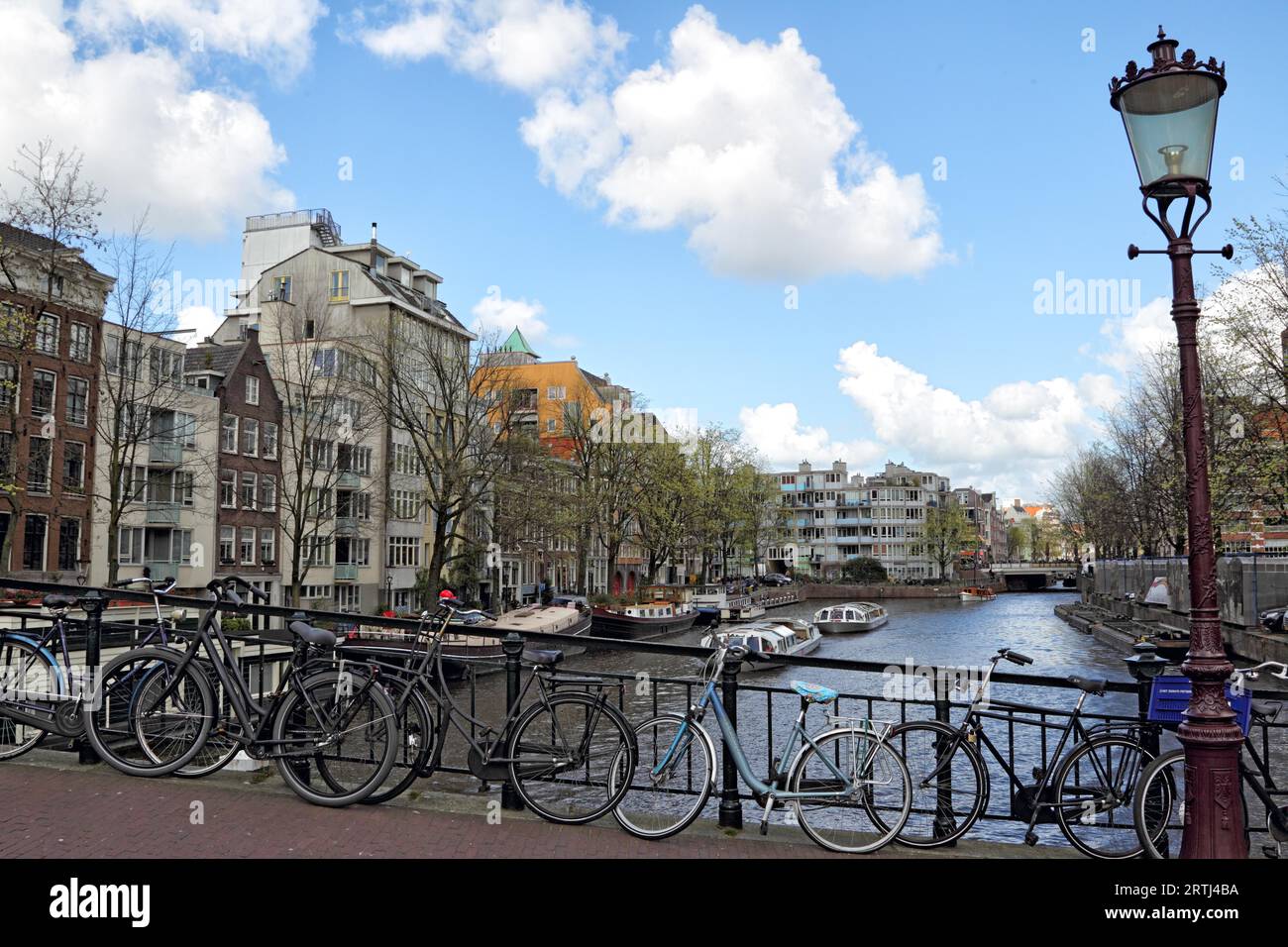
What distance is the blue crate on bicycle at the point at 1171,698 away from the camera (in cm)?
686

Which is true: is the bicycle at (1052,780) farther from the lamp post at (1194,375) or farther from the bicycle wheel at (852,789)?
the lamp post at (1194,375)

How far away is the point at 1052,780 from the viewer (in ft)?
22.7

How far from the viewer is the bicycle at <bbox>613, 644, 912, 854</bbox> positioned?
661cm

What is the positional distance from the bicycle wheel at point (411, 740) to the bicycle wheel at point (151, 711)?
55.9 inches

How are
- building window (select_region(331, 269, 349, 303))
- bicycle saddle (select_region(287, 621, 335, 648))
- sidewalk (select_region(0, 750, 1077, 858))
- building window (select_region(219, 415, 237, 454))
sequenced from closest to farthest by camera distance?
sidewalk (select_region(0, 750, 1077, 858)), bicycle saddle (select_region(287, 621, 335, 648)), building window (select_region(219, 415, 237, 454)), building window (select_region(331, 269, 349, 303))

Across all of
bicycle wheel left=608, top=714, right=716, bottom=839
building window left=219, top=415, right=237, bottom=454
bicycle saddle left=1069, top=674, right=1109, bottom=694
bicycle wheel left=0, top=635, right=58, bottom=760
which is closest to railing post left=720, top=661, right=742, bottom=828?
bicycle wheel left=608, top=714, right=716, bottom=839

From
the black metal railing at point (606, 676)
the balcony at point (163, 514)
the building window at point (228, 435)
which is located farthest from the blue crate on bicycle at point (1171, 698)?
the building window at point (228, 435)

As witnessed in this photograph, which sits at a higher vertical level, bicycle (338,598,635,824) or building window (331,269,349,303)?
building window (331,269,349,303)

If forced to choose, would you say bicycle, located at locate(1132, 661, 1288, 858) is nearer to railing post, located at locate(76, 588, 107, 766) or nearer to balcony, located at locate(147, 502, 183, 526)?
railing post, located at locate(76, 588, 107, 766)

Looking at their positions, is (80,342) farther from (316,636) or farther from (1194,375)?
(1194,375)

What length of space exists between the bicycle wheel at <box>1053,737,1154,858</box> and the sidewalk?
10.5 inches

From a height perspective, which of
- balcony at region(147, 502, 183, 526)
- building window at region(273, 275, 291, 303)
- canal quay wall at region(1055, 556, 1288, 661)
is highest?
building window at region(273, 275, 291, 303)
